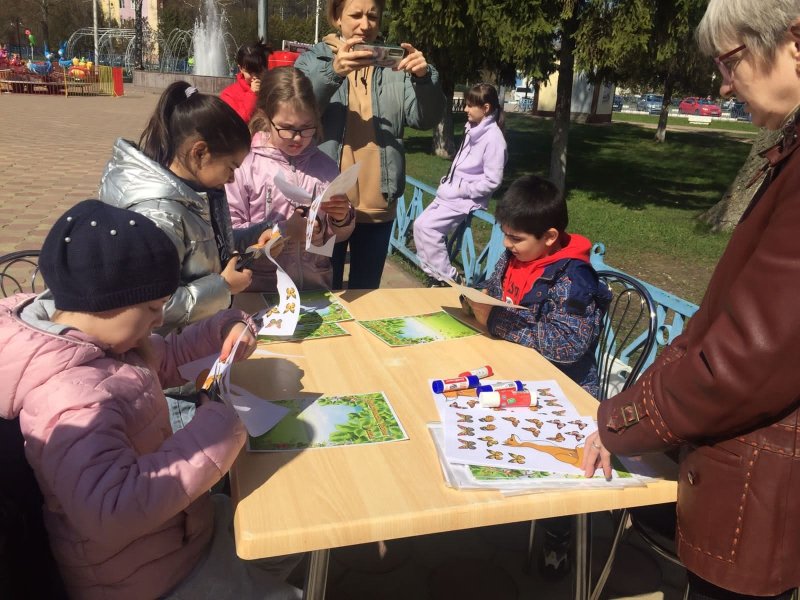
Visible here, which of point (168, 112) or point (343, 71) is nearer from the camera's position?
point (168, 112)

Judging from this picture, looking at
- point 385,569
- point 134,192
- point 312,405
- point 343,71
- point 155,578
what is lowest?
point 385,569

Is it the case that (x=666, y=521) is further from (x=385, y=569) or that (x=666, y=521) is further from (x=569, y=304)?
(x=385, y=569)

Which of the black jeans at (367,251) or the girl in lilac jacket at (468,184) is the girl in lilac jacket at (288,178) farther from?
the girl in lilac jacket at (468,184)

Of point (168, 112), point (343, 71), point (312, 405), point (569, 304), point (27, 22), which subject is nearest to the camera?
point (312, 405)

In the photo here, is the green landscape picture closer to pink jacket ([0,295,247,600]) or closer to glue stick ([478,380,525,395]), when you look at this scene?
glue stick ([478,380,525,395])

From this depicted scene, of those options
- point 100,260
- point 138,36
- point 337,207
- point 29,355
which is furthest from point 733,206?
point 138,36

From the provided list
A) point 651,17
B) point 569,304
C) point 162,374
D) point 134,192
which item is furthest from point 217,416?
point 651,17

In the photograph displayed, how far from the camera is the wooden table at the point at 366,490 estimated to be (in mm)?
1272

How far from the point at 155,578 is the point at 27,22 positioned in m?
55.2

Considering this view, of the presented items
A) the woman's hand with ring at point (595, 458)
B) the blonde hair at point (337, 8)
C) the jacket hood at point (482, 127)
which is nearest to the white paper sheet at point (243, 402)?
the woman's hand with ring at point (595, 458)

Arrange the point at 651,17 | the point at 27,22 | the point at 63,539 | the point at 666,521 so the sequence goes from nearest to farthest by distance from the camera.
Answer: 1. the point at 63,539
2. the point at 666,521
3. the point at 651,17
4. the point at 27,22

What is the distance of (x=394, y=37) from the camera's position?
30.1 ft

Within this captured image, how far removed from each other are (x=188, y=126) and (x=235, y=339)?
0.74 metres

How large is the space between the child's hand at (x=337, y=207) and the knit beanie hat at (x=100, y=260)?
1.28 m
